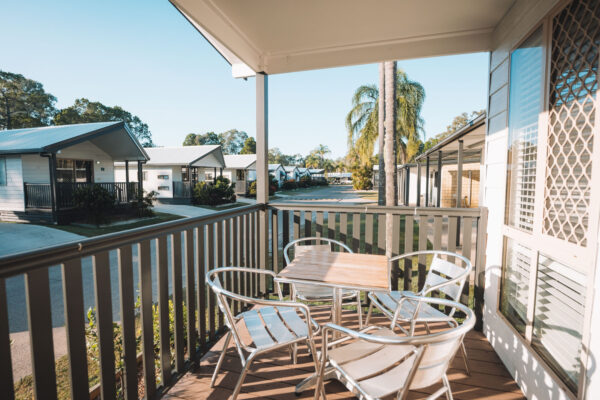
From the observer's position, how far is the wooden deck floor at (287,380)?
1.89m

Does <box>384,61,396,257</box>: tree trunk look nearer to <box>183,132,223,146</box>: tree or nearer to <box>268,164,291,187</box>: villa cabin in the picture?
<box>268,164,291,187</box>: villa cabin

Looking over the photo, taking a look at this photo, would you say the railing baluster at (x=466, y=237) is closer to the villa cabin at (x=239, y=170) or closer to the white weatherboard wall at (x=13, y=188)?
the white weatherboard wall at (x=13, y=188)

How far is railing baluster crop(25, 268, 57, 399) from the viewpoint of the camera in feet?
3.64

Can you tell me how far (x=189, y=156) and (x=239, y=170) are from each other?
8.18 m

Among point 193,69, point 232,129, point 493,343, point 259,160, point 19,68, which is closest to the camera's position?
point 493,343

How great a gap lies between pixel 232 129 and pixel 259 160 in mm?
83373

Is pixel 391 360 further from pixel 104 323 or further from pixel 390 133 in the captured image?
pixel 390 133

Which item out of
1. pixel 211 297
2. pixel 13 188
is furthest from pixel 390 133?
pixel 13 188

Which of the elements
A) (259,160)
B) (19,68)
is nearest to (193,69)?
(19,68)

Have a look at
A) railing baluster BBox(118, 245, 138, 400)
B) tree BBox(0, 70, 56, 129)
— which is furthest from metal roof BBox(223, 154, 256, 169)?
railing baluster BBox(118, 245, 138, 400)

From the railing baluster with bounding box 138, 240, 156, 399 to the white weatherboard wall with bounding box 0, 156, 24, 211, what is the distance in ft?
45.5

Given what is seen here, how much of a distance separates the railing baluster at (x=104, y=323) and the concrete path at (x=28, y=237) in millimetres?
8597

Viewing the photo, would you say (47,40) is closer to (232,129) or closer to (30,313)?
(30,313)

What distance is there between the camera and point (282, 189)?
3466 cm
